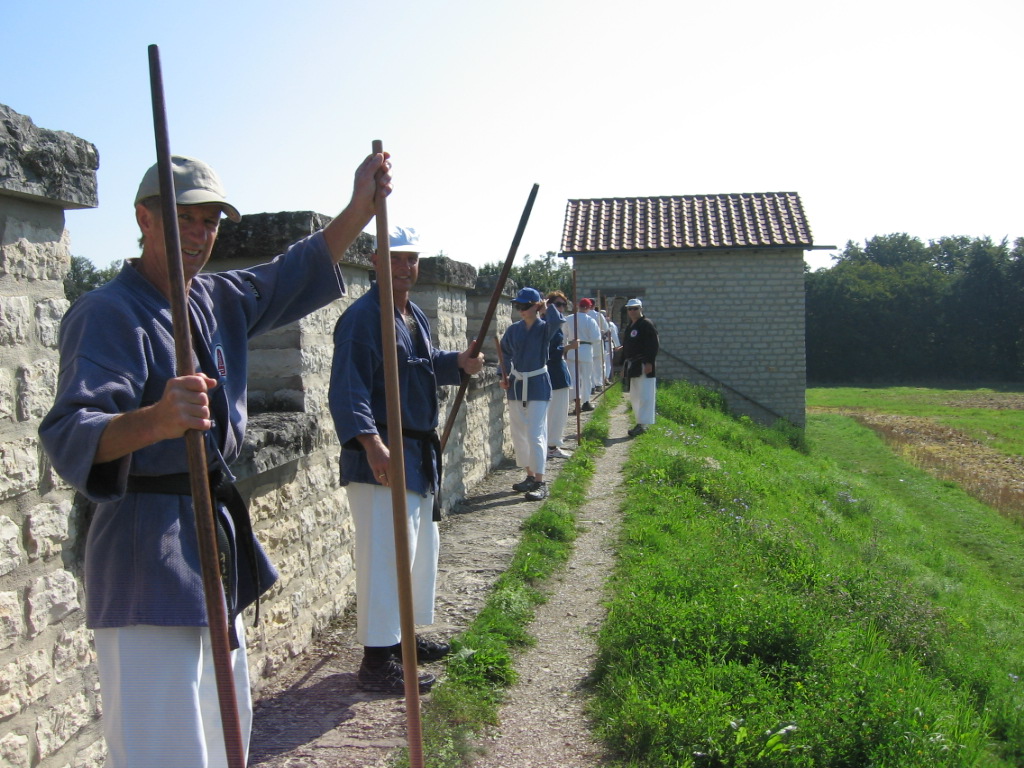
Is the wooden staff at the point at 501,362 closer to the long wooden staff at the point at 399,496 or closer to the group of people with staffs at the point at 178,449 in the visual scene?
the group of people with staffs at the point at 178,449

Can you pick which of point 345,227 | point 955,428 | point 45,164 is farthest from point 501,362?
point 955,428

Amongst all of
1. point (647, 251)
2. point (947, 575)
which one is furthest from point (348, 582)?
point (647, 251)

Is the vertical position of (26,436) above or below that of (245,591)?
above

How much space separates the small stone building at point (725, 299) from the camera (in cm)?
2034

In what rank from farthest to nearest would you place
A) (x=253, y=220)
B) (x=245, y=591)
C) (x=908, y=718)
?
1. (x=253, y=220)
2. (x=908, y=718)
3. (x=245, y=591)

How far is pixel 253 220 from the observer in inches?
167

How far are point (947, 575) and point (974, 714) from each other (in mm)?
5181

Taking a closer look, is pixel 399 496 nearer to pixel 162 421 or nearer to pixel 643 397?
pixel 162 421

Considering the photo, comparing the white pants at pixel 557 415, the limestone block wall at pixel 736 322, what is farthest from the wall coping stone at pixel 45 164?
the limestone block wall at pixel 736 322

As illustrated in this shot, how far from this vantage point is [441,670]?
4.11 meters

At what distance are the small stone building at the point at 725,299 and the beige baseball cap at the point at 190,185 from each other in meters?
17.9

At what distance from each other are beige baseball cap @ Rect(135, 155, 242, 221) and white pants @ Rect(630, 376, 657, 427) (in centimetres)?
963

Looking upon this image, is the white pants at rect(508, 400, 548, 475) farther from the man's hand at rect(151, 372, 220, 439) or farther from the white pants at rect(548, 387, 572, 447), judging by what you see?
the man's hand at rect(151, 372, 220, 439)

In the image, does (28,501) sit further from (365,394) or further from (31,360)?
(365,394)
